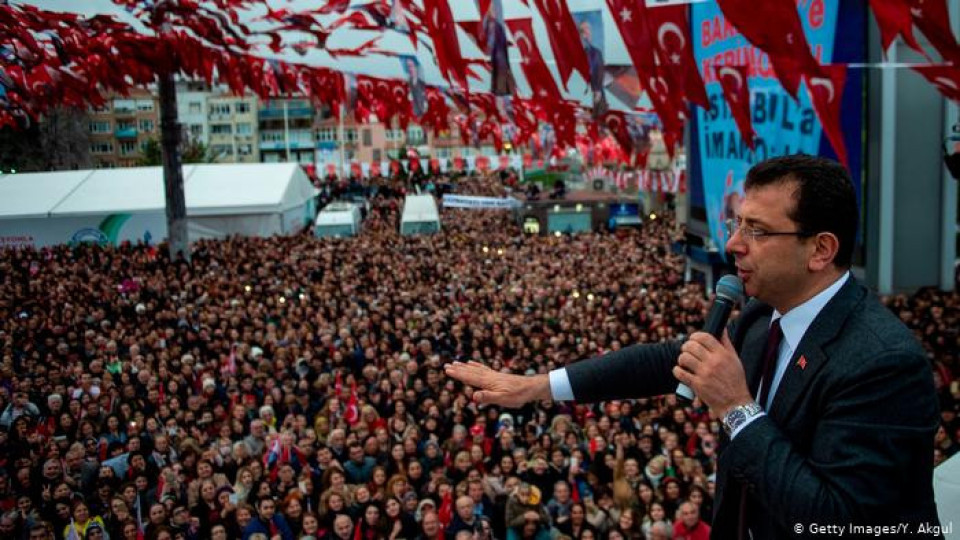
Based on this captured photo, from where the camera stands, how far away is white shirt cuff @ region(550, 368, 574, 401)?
2.19 m

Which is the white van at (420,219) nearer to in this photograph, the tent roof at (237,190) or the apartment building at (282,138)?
the tent roof at (237,190)

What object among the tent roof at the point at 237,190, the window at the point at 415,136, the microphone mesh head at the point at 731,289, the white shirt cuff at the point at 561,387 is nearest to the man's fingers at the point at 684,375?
the microphone mesh head at the point at 731,289

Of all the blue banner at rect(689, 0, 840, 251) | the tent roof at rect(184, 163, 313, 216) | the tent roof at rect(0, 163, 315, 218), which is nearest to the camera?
the tent roof at rect(0, 163, 315, 218)

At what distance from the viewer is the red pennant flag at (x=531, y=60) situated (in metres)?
11.0

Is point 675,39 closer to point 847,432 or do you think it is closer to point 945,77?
point 945,77

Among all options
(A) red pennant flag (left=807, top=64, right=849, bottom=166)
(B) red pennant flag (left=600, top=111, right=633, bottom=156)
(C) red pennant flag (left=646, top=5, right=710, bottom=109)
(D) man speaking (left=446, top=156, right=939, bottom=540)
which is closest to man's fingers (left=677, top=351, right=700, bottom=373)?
(D) man speaking (left=446, top=156, right=939, bottom=540)

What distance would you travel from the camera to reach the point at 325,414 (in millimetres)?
9273

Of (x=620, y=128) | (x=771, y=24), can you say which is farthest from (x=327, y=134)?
(x=771, y=24)

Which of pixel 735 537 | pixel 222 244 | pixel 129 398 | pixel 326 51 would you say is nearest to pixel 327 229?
pixel 222 244

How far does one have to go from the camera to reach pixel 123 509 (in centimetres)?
659

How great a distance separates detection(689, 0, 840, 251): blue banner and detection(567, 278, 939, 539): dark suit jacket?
431 inches

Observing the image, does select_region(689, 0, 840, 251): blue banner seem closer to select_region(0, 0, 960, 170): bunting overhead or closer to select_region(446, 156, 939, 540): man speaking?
select_region(0, 0, 960, 170): bunting overhead

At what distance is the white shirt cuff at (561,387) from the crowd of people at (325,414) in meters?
0.88

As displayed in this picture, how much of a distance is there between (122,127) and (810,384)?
19.1 m
